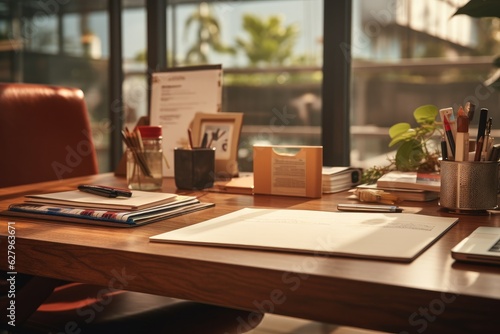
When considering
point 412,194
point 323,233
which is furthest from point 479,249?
point 412,194

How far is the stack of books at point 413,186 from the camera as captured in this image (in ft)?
4.29

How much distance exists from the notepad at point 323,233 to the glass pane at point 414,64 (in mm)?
1411

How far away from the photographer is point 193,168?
1.50 meters

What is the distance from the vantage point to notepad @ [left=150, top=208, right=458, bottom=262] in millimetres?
790

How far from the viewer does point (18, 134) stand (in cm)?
178

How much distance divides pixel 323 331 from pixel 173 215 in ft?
4.66

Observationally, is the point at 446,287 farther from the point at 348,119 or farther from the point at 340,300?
the point at 348,119

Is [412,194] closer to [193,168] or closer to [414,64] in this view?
[193,168]

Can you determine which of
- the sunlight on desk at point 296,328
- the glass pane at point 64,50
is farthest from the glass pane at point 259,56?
the sunlight on desk at point 296,328

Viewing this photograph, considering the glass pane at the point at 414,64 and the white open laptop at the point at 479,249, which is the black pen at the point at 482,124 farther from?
the glass pane at the point at 414,64

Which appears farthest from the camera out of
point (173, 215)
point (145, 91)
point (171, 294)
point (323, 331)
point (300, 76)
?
point (300, 76)

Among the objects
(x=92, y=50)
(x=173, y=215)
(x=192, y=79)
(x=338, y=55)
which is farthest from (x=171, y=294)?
(x=92, y=50)

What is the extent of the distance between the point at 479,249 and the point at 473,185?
0.39 meters

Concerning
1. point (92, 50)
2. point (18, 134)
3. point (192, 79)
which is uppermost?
point (92, 50)
